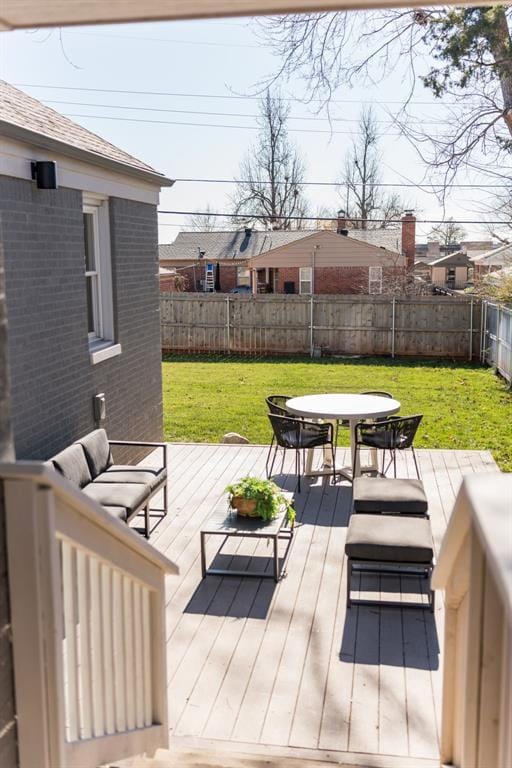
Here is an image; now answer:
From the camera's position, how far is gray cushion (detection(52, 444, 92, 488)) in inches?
249

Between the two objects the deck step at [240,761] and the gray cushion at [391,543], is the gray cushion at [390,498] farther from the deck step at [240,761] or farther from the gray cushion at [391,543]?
the deck step at [240,761]

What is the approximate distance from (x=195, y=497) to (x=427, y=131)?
5573mm

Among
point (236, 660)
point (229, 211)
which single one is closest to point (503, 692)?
point (236, 660)

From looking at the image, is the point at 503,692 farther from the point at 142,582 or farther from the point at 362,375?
the point at 362,375

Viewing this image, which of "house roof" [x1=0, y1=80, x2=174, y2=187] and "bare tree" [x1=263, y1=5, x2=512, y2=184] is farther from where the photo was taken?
"bare tree" [x1=263, y1=5, x2=512, y2=184]

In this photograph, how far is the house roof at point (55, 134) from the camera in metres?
5.88

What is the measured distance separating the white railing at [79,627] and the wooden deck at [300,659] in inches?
43.5

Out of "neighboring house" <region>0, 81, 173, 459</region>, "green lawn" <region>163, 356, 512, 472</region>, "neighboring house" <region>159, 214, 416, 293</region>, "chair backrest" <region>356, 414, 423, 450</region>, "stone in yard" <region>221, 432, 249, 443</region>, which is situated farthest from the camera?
"neighboring house" <region>159, 214, 416, 293</region>

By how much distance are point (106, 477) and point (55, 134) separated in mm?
3077

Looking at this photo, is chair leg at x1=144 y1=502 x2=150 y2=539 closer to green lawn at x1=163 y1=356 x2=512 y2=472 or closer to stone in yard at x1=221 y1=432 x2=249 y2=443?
stone in yard at x1=221 y1=432 x2=249 y2=443

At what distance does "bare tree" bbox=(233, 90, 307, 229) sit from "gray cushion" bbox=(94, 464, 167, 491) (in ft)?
69.5

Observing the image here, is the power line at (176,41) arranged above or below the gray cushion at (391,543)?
above

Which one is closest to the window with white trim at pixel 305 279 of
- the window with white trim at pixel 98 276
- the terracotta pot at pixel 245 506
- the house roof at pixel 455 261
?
the house roof at pixel 455 261

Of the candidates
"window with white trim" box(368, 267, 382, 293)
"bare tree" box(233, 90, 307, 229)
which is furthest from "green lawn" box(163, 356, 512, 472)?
"bare tree" box(233, 90, 307, 229)
